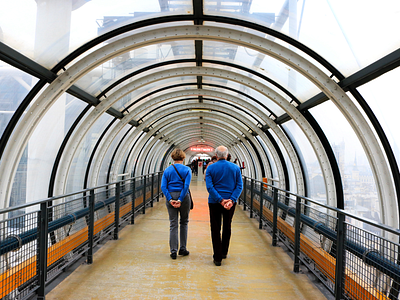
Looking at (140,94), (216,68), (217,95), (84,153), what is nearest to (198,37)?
(216,68)

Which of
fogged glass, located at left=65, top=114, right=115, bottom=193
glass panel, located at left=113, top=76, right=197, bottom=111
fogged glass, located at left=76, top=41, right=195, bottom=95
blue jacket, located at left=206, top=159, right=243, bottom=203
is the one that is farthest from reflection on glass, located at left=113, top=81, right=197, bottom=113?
blue jacket, located at left=206, top=159, right=243, bottom=203

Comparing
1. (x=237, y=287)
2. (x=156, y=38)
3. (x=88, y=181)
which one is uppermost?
(x=156, y=38)

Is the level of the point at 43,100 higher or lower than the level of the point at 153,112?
lower

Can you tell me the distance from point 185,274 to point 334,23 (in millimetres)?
4080

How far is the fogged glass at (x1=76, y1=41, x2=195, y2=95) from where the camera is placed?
21.1ft

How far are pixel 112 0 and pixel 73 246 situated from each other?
3591 millimetres

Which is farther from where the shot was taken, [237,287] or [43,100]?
[43,100]

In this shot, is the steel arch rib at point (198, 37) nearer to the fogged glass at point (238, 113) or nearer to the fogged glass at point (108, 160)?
the fogged glass at point (238, 113)

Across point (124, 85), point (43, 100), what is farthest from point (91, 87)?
point (43, 100)

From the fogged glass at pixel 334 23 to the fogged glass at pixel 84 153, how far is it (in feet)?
18.2

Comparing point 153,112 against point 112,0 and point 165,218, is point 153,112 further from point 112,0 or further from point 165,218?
point 112,0

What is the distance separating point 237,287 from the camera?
3.91m

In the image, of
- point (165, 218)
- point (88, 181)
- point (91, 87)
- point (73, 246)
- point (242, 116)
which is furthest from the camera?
point (242, 116)

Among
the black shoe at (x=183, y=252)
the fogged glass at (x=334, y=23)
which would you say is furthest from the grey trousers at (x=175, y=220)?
the fogged glass at (x=334, y=23)
